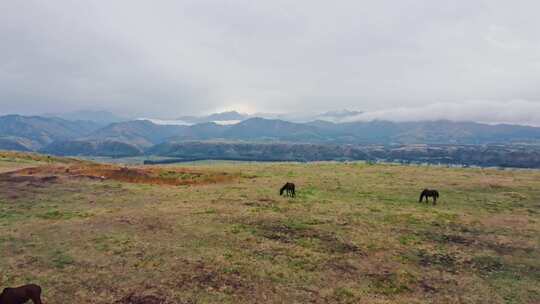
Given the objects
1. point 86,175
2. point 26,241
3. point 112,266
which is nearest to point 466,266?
point 112,266

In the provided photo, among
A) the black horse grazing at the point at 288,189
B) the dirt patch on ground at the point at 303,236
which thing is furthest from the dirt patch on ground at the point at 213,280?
the black horse grazing at the point at 288,189

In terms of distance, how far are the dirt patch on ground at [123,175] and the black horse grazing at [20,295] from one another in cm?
3303

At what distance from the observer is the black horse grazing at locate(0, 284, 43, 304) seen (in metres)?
14.8

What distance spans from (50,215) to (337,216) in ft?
84.2

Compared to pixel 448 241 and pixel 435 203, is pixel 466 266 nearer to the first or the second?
pixel 448 241

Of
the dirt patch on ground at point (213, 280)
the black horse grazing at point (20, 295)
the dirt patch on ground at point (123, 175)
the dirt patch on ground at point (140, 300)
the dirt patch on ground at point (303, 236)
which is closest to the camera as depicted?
the black horse grazing at point (20, 295)

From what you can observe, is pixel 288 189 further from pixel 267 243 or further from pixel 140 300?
pixel 140 300

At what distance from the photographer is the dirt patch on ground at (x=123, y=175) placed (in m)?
46.0

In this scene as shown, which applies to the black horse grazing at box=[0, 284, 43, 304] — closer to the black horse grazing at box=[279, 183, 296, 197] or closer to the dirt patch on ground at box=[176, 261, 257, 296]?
the dirt patch on ground at box=[176, 261, 257, 296]

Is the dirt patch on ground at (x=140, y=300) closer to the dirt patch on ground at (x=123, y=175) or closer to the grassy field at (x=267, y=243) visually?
the grassy field at (x=267, y=243)

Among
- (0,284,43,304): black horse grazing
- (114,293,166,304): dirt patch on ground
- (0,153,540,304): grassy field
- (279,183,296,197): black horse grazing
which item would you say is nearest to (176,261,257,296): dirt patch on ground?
(0,153,540,304): grassy field

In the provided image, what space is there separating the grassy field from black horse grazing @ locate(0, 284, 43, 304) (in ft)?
3.88

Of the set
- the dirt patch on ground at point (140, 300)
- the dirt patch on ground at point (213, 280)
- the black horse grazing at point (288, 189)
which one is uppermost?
the black horse grazing at point (288, 189)

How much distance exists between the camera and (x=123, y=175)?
5100 centimetres
